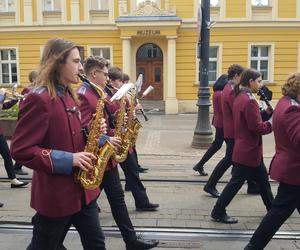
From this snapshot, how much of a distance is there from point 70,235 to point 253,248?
2.08 meters

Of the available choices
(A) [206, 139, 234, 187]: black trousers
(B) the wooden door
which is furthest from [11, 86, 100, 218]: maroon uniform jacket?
(B) the wooden door

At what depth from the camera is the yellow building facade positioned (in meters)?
22.7

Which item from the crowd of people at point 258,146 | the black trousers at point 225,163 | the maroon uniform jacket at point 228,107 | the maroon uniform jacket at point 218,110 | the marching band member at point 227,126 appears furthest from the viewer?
the maroon uniform jacket at point 218,110

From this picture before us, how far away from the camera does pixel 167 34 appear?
22500mm

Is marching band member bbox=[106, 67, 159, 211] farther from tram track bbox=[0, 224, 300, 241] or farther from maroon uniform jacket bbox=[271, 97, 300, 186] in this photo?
maroon uniform jacket bbox=[271, 97, 300, 186]

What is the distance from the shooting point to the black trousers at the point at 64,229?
9.64 feet

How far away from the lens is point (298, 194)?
388 centimetres

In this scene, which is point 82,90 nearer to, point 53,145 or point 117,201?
→ point 117,201

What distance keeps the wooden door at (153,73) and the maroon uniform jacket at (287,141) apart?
2072 cm

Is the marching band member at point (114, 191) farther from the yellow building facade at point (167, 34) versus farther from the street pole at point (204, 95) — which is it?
the yellow building facade at point (167, 34)

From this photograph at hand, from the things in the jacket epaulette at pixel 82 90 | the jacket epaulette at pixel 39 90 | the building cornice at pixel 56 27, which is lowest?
the jacket epaulette at pixel 82 90

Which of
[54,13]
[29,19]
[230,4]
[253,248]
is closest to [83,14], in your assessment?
[54,13]

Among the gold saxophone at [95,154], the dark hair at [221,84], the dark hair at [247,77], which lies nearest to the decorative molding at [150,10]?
the dark hair at [221,84]

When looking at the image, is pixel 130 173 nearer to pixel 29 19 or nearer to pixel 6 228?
pixel 6 228
